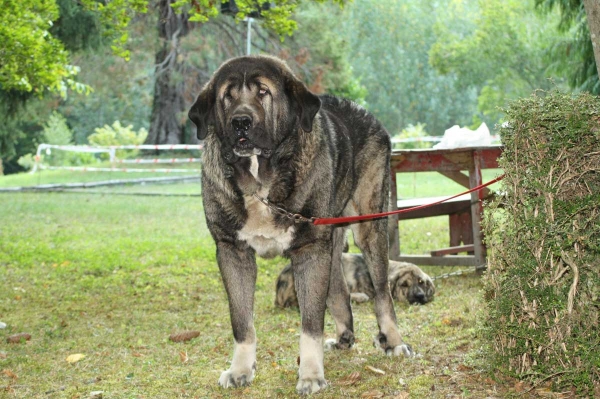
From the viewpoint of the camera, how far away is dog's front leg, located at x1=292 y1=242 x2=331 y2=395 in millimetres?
4797

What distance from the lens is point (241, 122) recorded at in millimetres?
4496

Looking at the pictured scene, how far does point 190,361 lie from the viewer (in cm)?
573

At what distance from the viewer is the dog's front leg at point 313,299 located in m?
4.80

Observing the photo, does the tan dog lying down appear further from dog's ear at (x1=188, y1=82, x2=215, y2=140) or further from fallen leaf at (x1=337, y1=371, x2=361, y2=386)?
dog's ear at (x1=188, y1=82, x2=215, y2=140)

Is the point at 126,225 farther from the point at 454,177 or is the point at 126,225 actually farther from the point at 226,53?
the point at 226,53

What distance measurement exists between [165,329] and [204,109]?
2.77 m

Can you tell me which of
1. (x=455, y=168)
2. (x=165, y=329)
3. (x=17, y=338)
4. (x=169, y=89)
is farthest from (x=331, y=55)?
(x=17, y=338)

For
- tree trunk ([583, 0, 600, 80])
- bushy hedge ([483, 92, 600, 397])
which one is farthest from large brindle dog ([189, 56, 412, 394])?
tree trunk ([583, 0, 600, 80])

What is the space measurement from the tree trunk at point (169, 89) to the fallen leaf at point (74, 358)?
25814mm

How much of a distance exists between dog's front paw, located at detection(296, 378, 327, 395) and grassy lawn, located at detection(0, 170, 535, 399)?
53 millimetres

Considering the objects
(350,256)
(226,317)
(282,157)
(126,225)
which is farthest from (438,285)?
(126,225)

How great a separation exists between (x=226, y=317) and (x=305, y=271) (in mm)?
2786

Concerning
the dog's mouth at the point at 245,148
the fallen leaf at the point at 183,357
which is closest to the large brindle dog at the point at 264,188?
the dog's mouth at the point at 245,148

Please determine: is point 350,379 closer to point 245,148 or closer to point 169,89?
point 245,148
